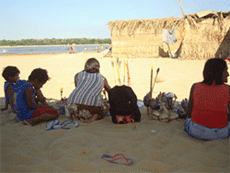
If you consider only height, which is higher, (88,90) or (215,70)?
(215,70)

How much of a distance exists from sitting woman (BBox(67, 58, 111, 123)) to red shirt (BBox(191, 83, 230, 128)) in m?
1.51

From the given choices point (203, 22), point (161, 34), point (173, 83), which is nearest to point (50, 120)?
point (173, 83)

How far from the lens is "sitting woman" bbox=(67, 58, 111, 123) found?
3164 mm

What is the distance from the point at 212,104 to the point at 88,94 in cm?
181

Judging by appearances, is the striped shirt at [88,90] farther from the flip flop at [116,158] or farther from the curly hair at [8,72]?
the curly hair at [8,72]

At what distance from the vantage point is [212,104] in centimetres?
238

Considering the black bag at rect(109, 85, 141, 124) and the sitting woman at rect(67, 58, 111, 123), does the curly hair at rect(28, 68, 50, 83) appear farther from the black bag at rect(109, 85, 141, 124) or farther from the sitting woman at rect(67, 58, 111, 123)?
the black bag at rect(109, 85, 141, 124)

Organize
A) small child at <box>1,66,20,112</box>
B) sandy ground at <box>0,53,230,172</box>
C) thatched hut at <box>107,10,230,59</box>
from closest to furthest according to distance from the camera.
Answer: sandy ground at <box>0,53,230,172</box> → small child at <box>1,66,20,112</box> → thatched hut at <box>107,10,230,59</box>

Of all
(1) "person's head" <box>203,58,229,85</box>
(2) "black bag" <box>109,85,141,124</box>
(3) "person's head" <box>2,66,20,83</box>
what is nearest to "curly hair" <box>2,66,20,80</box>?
(3) "person's head" <box>2,66,20,83</box>

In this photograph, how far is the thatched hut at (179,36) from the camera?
12.0 metres

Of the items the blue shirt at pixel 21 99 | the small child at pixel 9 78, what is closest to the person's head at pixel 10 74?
the small child at pixel 9 78

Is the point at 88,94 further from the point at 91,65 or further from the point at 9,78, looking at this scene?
the point at 9,78

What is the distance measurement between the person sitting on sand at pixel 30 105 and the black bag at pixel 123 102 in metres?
1.17

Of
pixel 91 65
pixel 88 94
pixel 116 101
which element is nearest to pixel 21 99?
pixel 88 94
